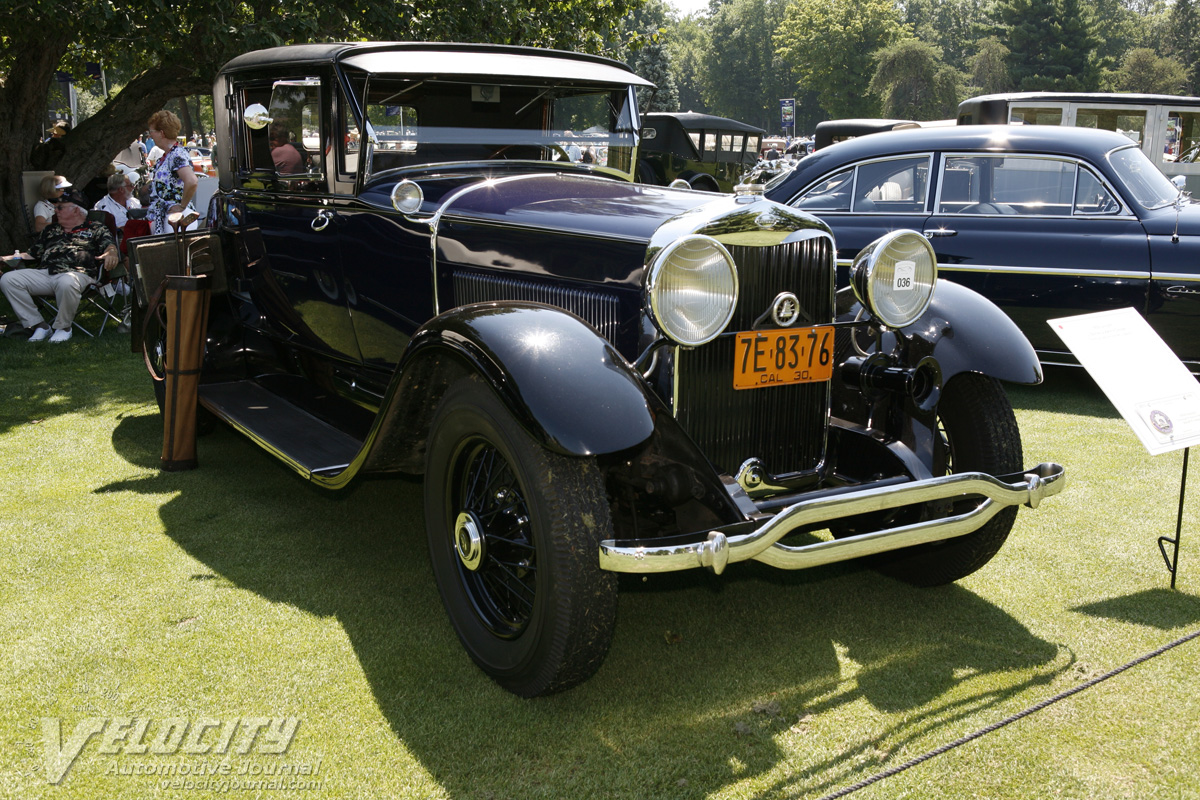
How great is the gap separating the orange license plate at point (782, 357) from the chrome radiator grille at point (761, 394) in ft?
0.13

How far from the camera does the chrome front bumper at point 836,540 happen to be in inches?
89.6

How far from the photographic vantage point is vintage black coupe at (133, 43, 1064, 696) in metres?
2.42

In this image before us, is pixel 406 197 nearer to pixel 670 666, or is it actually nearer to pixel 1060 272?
pixel 670 666

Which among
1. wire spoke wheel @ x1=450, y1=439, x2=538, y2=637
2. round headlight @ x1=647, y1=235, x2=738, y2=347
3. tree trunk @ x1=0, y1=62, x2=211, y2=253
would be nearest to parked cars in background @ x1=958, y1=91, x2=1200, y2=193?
round headlight @ x1=647, y1=235, x2=738, y2=347

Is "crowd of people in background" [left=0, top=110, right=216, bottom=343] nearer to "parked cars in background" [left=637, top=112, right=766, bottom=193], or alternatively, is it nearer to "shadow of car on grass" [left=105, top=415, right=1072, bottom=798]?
"shadow of car on grass" [left=105, top=415, right=1072, bottom=798]

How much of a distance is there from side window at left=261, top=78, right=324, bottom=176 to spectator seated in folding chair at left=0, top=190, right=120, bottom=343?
183 inches

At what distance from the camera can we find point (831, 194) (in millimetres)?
6719

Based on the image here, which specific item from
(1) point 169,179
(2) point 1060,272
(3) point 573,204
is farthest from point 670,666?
(1) point 169,179

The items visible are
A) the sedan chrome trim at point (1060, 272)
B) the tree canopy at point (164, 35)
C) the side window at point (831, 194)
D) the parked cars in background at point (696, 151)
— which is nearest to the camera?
the sedan chrome trim at point (1060, 272)

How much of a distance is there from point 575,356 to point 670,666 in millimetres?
1058

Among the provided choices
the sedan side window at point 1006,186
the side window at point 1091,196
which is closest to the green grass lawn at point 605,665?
the side window at point 1091,196

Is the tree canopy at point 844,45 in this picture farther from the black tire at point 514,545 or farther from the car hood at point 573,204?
the black tire at point 514,545

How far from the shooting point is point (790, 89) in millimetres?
79375

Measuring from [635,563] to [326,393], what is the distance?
258 cm
